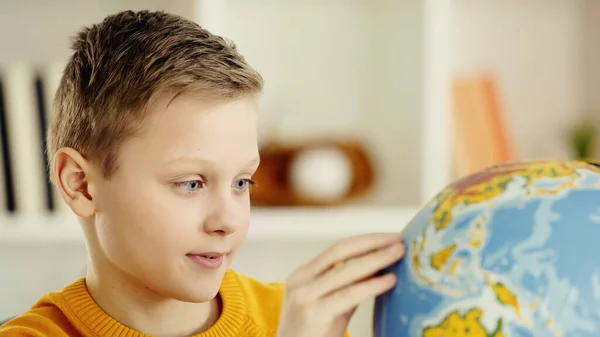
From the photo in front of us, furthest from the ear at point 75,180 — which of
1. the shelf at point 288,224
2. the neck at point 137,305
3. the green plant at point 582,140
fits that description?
the green plant at point 582,140

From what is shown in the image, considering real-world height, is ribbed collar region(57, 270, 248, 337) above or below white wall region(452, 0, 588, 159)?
below

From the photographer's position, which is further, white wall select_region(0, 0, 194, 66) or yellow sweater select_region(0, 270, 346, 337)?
white wall select_region(0, 0, 194, 66)

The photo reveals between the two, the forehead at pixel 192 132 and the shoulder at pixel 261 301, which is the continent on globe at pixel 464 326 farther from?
the shoulder at pixel 261 301

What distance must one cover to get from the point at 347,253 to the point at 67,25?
178 centimetres

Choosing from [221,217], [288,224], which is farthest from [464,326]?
[288,224]

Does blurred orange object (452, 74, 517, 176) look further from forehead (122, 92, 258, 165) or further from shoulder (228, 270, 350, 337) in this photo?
forehead (122, 92, 258, 165)

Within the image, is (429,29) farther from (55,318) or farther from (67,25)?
(55,318)

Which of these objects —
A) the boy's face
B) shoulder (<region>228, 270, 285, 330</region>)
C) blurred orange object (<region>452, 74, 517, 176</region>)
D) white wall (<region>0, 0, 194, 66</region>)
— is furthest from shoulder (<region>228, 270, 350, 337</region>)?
white wall (<region>0, 0, 194, 66</region>)

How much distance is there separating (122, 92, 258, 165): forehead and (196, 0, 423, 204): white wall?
4.73 feet

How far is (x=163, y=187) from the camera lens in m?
0.93

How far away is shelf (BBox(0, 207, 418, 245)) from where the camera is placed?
2.10 meters

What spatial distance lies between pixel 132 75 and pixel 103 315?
0.35 m

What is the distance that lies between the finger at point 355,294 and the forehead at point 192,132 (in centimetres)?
22

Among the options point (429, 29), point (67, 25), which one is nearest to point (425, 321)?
point (429, 29)
